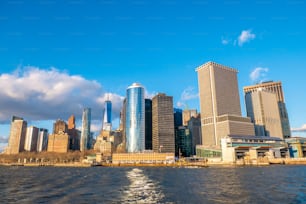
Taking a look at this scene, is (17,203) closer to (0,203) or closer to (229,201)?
(0,203)

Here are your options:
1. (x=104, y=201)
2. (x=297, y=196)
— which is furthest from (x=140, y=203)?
(x=297, y=196)

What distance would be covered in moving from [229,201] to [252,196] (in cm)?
725

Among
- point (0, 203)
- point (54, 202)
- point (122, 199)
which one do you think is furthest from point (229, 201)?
point (0, 203)

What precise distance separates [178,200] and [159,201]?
3.44 meters

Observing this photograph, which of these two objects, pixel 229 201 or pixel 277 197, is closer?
pixel 229 201

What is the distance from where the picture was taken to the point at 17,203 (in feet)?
137

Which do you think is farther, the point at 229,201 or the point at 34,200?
the point at 34,200

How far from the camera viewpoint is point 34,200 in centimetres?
4441

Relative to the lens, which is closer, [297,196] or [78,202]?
[78,202]

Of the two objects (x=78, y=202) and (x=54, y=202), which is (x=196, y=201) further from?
(x=54, y=202)

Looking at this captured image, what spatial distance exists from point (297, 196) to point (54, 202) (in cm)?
4357

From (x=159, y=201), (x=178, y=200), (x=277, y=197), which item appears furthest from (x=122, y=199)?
(x=277, y=197)

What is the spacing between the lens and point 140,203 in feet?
135

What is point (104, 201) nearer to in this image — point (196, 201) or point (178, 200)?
point (178, 200)
